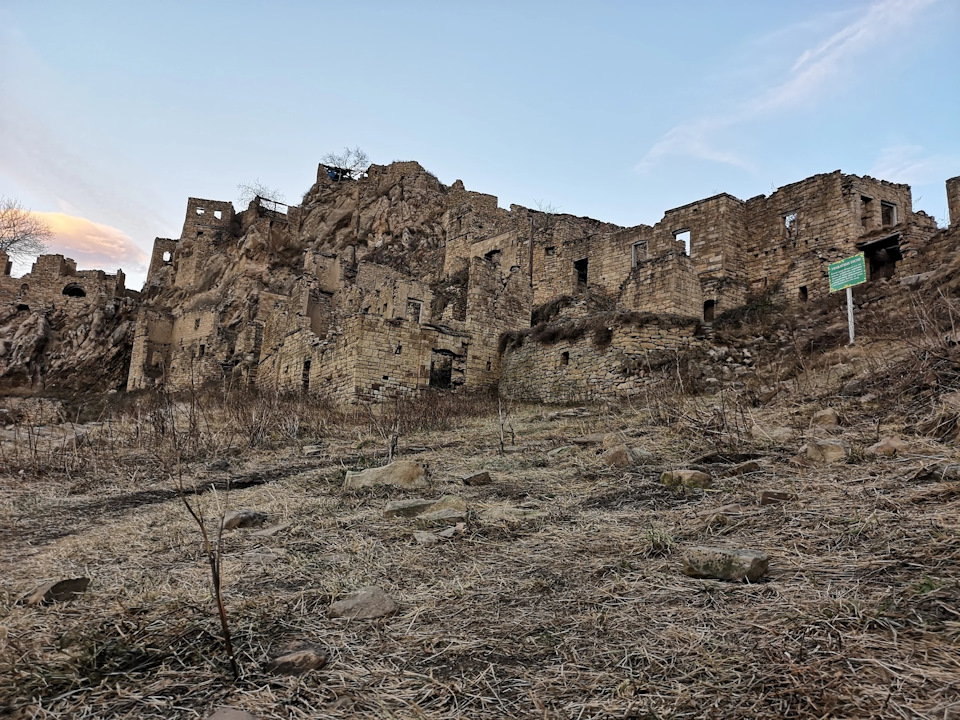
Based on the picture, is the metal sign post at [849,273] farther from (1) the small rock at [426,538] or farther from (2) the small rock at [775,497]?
(1) the small rock at [426,538]

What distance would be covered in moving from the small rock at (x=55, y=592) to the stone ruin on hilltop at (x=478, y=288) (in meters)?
12.7

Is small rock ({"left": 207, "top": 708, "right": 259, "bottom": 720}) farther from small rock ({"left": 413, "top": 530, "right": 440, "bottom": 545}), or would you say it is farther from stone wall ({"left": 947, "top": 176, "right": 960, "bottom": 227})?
stone wall ({"left": 947, "top": 176, "right": 960, "bottom": 227})

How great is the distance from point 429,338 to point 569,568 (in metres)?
14.6

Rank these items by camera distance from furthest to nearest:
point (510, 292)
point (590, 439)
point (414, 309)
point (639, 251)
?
1. point (639, 251)
2. point (510, 292)
3. point (414, 309)
4. point (590, 439)

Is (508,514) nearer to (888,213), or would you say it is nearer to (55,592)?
(55,592)

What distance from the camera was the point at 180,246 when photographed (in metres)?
37.3

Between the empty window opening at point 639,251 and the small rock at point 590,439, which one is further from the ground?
the empty window opening at point 639,251

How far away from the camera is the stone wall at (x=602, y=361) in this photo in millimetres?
15656

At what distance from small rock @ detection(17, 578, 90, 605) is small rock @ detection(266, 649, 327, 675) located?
166cm

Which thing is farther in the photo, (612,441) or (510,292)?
(510,292)

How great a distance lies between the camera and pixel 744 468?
215 inches

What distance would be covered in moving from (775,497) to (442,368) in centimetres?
1476

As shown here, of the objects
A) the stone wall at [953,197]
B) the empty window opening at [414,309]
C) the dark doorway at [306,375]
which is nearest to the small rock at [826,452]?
the empty window opening at [414,309]

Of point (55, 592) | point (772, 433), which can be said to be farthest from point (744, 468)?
point (55, 592)
